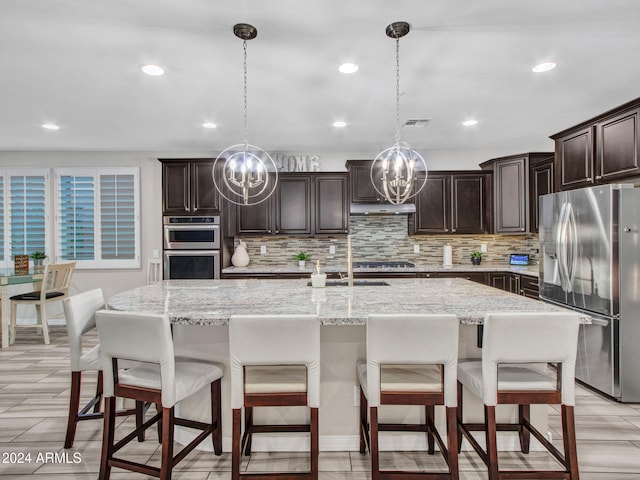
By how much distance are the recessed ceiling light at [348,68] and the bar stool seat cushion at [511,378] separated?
209 cm

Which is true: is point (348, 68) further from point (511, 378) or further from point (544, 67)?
point (511, 378)

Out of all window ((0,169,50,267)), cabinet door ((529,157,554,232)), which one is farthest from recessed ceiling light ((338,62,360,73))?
window ((0,169,50,267))

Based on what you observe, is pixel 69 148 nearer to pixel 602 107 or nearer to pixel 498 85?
pixel 498 85

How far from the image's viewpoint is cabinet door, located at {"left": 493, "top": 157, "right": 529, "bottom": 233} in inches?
185

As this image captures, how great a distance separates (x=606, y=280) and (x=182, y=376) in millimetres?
3086

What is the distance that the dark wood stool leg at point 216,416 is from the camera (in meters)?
2.09

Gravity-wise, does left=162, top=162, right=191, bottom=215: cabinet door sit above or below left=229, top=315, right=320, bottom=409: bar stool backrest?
above

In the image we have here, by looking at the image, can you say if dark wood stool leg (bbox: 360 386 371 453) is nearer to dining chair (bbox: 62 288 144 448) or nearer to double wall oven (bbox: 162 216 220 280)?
dining chair (bbox: 62 288 144 448)

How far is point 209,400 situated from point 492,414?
155 centimetres

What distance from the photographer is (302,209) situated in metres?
5.11

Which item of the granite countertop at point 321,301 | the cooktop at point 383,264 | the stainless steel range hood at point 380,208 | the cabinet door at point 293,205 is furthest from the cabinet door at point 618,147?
the cabinet door at point 293,205

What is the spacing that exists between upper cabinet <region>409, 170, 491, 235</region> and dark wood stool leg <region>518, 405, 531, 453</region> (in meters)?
3.19

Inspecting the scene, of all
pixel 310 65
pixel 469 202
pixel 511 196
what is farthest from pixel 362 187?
pixel 310 65

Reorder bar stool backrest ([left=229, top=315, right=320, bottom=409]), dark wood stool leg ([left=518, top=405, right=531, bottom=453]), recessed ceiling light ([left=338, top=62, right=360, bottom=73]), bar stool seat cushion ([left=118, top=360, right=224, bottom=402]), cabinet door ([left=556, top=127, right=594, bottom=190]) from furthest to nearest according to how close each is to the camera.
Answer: cabinet door ([left=556, top=127, right=594, bottom=190]) → recessed ceiling light ([left=338, top=62, right=360, bottom=73]) → dark wood stool leg ([left=518, top=405, right=531, bottom=453]) → bar stool seat cushion ([left=118, top=360, right=224, bottom=402]) → bar stool backrest ([left=229, top=315, right=320, bottom=409])
